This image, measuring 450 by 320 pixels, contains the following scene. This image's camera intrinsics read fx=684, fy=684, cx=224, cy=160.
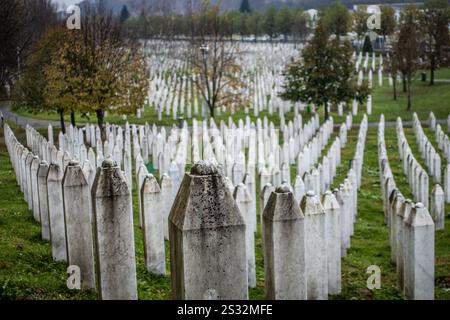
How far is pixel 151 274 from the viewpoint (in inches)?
417

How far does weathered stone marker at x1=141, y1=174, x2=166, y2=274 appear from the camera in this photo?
401 inches

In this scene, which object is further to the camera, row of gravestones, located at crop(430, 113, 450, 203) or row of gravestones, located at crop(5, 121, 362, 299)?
row of gravestones, located at crop(430, 113, 450, 203)

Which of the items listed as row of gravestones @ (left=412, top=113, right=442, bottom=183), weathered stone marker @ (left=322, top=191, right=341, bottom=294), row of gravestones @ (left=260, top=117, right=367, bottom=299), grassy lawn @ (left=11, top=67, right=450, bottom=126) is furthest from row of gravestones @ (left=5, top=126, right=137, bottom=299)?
grassy lawn @ (left=11, top=67, right=450, bottom=126)

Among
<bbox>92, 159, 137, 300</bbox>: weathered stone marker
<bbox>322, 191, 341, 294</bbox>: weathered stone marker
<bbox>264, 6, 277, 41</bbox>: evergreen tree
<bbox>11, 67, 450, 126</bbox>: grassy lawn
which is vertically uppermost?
<bbox>264, 6, 277, 41</bbox>: evergreen tree

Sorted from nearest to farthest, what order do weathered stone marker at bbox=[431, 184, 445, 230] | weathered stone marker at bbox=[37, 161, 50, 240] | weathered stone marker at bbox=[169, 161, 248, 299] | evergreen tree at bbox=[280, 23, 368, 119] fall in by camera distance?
1. weathered stone marker at bbox=[169, 161, 248, 299]
2. weathered stone marker at bbox=[37, 161, 50, 240]
3. weathered stone marker at bbox=[431, 184, 445, 230]
4. evergreen tree at bbox=[280, 23, 368, 119]

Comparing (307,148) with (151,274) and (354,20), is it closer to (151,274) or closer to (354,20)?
(151,274)

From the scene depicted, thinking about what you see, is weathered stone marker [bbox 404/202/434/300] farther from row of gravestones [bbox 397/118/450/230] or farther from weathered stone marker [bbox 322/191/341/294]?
row of gravestones [bbox 397/118/450/230]

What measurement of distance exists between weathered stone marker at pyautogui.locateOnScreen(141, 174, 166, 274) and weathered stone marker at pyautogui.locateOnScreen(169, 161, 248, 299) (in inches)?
151

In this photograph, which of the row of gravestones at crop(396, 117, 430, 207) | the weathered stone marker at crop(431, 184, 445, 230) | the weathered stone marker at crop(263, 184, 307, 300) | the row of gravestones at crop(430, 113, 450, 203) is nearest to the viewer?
the weathered stone marker at crop(263, 184, 307, 300)

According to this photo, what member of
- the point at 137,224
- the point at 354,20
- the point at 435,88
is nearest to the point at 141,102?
the point at 137,224

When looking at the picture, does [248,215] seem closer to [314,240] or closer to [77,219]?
[314,240]

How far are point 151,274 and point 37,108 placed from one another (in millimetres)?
24650

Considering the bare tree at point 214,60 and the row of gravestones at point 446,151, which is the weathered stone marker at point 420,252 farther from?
the bare tree at point 214,60
